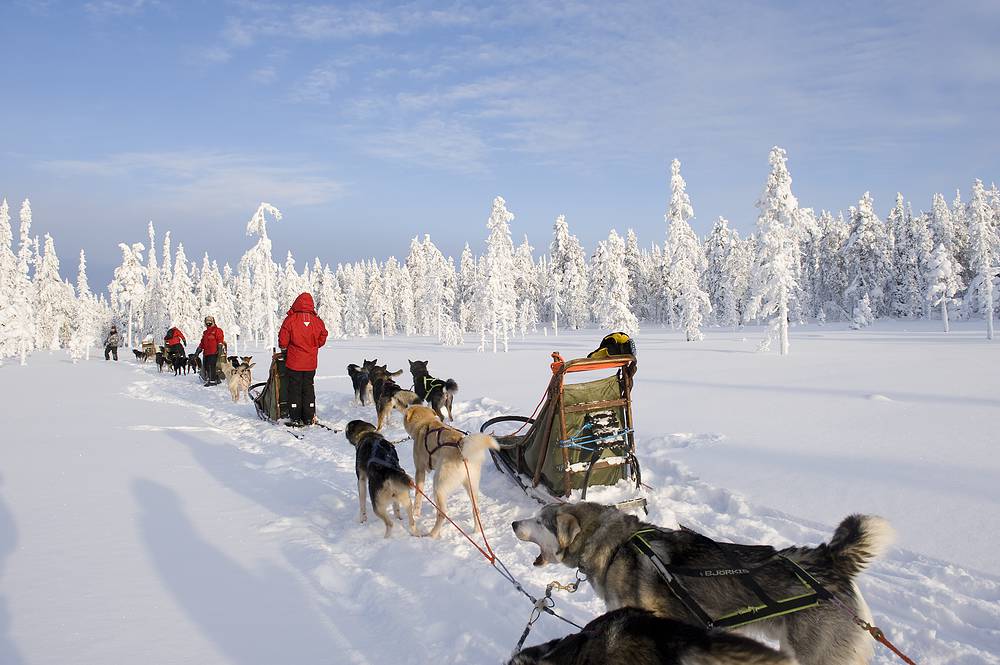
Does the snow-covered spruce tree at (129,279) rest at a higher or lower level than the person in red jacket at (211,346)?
higher

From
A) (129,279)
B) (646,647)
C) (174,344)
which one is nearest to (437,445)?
(646,647)

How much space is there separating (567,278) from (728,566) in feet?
235

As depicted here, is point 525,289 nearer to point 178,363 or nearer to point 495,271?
point 495,271

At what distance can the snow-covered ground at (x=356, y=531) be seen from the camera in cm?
357

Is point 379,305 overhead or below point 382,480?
overhead

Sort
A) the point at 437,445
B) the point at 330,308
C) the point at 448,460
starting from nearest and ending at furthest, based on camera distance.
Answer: the point at 448,460 < the point at 437,445 < the point at 330,308

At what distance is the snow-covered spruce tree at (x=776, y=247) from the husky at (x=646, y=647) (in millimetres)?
30243

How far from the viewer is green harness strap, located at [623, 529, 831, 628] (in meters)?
2.65

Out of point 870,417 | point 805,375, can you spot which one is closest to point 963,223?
point 805,375

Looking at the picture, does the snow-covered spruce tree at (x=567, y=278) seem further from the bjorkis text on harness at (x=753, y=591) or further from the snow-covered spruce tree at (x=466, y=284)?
the bjorkis text on harness at (x=753, y=591)

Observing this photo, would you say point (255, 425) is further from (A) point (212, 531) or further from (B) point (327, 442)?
(A) point (212, 531)

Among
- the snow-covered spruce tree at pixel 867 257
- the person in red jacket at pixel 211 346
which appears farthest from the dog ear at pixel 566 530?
the snow-covered spruce tree at pixel 867 257

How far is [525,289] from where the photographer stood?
83938mm

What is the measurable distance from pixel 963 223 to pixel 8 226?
9775 centimetres
